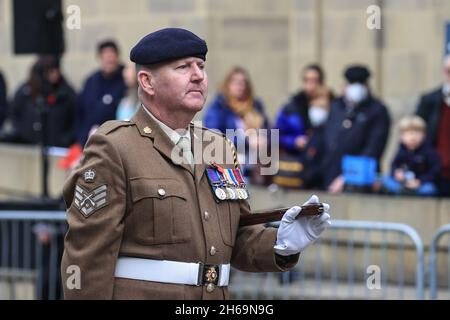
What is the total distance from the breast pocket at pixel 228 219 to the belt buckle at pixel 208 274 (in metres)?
0.13

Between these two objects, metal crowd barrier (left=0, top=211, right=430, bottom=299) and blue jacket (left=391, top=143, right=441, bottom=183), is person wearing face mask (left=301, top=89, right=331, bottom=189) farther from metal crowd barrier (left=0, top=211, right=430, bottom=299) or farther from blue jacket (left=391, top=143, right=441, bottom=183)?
metal crowd barrier (left=0, top=211, right=430, bottom=299)

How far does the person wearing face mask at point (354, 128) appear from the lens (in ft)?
35.8

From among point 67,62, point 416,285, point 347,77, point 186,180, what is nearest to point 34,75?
point 67,62

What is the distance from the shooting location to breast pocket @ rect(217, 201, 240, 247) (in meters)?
5.43

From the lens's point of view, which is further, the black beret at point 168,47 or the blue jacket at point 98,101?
the blue jacket at point 98,101

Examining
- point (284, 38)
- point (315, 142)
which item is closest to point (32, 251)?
point (315, 142)

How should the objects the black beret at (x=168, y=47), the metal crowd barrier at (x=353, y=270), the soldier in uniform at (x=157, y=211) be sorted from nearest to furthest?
the soldier in uniform at (x=157, y=211) < the black beret at (x=168, y=47) < the metal crowd barrier at (x=353, y=270)

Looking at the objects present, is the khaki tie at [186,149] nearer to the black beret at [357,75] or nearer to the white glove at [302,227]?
the white glove at [302,227]

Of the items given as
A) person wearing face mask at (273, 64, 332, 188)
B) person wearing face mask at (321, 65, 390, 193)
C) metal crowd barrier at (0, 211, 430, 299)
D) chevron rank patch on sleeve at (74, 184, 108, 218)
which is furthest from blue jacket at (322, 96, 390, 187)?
chevron rank patch on sleeve at (74, 184, 108, 218)

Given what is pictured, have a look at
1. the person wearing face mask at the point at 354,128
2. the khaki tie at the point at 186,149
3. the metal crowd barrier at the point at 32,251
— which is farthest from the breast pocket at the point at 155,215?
the person wearing face mask at the point at 354,128

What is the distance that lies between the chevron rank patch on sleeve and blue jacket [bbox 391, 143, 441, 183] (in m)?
5.63

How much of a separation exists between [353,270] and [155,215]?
4381 mm

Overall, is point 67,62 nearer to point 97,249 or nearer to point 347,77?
point 347,77
